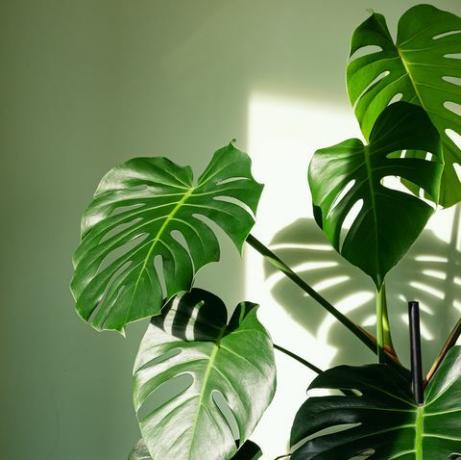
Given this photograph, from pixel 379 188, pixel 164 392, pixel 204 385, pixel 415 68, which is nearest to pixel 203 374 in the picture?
pixel 204 385

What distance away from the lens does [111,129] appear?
150 centimetres

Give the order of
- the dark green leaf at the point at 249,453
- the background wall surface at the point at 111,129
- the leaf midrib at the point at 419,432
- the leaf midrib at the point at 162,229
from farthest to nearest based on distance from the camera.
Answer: the background wall surface at the point at 111,129 < the dark green leaf at the point at 249,453 < the leaf midrib at the point at 162,229 < the leaf midrib at the point at 419,432

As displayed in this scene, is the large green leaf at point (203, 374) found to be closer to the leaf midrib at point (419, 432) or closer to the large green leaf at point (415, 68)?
the leaf midrib at point (419, 432)

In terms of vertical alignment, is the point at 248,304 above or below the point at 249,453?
above

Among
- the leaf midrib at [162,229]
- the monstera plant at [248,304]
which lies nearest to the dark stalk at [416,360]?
the monstera plant at [248,304]

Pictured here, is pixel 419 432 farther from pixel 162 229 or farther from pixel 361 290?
pixel 361 290

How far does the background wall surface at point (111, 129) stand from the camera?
144cm

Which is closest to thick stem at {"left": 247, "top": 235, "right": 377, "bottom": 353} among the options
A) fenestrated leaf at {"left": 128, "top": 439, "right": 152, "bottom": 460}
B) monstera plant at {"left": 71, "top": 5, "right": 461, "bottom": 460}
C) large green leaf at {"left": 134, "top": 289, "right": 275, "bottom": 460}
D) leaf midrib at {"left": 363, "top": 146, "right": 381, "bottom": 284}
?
monstera plant at {"left": 71, "top": 5, "right": 461, "bottom": 460}

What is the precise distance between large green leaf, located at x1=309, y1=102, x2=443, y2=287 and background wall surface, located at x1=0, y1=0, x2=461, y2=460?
1.71 feet

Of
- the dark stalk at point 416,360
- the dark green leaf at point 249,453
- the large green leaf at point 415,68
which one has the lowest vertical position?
the dark green leaf at point 249,453

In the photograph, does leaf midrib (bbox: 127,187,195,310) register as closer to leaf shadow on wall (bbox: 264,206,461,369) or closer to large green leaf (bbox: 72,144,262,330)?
large green leaf (bbox: 72,144,262,330)

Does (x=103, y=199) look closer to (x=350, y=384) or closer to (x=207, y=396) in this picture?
(x=207, y=396)

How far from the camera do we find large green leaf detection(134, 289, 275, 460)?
896mm

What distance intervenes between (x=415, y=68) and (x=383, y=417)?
2.05ft
